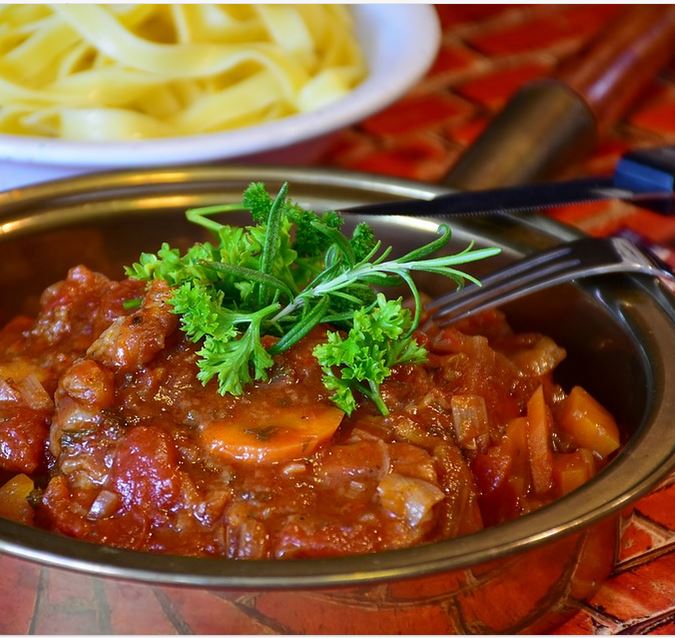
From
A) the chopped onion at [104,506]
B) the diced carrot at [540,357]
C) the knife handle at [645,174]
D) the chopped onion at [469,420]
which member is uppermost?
the knife handle at [645,174]

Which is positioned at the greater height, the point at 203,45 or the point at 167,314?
the point at 167,314

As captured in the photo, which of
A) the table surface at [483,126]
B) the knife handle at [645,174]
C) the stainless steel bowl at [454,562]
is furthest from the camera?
the knife handle at [645,174]

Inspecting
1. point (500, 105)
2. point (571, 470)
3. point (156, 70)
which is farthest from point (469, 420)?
point (500, 105)

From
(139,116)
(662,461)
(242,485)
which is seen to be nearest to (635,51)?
(139,116)

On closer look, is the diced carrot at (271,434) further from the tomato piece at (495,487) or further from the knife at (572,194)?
the knife at (572,194)

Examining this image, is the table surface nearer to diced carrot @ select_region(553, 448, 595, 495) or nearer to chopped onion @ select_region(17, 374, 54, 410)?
diced carrot @ select_region(553, 448, 595, 495)

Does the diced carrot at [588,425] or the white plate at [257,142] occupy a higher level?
the diced carrot at [588,425]

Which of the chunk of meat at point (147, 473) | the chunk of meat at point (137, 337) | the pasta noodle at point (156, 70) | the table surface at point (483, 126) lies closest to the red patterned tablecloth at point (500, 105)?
the table surface at point (483, 126)

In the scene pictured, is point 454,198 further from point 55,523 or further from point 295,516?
point 55,523
